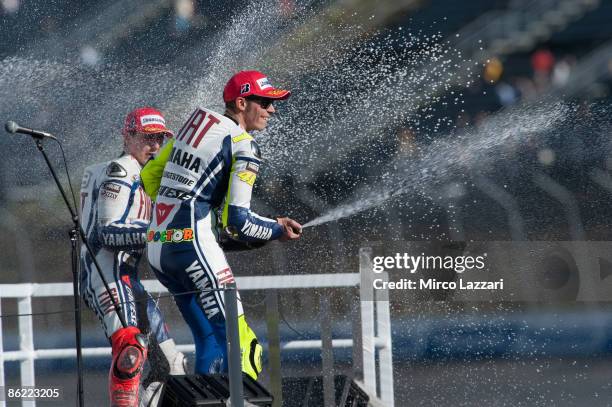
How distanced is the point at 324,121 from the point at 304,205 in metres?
0.70

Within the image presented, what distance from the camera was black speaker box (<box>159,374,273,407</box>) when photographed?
9.30 feet

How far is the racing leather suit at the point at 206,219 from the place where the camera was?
3.48 m

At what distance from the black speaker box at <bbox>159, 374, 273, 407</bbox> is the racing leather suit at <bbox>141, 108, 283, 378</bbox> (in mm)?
463

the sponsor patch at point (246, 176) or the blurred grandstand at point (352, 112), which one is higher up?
the blurred grandstand at point (352, 112)

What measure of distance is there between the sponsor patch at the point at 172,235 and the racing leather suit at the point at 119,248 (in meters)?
0.60

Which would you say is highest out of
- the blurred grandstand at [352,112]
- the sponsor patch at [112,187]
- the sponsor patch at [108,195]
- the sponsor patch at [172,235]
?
the blurred grandstand at [352,112]

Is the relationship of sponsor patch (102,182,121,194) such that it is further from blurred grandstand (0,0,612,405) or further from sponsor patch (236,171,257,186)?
blurred grandstand (0,0,612,405)

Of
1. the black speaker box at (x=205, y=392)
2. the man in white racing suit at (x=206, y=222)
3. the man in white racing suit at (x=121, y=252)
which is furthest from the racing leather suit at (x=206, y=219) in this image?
the man in white racing suit at (x=121, y=252)

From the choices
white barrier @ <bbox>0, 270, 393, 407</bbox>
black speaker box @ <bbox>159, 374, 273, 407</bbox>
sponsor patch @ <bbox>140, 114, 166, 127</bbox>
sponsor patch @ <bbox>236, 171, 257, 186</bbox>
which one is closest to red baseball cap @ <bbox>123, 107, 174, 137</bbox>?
sponsor patch @ <bbox>140, 114, 166, 127</bbox>

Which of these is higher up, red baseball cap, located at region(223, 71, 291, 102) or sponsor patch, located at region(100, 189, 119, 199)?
red baseball cap, located at region(223, 71, 291, 102)

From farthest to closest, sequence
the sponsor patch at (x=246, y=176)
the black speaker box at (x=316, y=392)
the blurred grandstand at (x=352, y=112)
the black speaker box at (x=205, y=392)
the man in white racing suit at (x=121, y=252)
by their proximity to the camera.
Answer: the blurred grandstand at (x=352, y=112), the man in white racing suit at (x=121, y=252), the sponsor patch at (x=246, y=176), the black speaker box at (x=316, y=392), the black speaker box at (x=205, y=392)

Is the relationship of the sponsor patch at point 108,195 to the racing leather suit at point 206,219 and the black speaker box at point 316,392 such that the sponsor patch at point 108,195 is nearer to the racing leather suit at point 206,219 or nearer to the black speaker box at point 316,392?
the racing leather suit at point 206,219

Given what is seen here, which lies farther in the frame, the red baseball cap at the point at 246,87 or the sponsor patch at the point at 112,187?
the sponsor patch at the point at 112,187

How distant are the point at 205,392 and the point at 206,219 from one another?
0.84 metres
